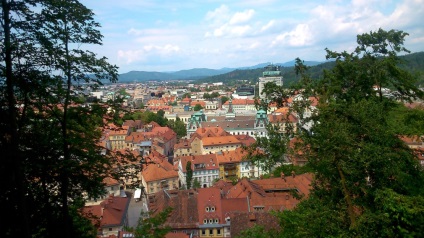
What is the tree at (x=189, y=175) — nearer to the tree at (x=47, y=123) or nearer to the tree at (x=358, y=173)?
the tree at (x=358, y=173)

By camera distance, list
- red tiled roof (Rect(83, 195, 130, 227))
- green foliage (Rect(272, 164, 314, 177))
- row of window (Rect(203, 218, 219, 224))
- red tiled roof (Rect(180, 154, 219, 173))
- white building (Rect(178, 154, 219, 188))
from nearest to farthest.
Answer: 1. green foliage (Rect(272, 164, 314, 177))
2. red tiled roof (Rect(83, 195, 130, 227))
3. row of window (Rect(203, 218, 219, 224))
4. white building (Rect(178, 154, 219, 188))
5. red tiled roof (Rect(180, 154, 219, 173))

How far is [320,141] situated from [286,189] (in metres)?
22.0

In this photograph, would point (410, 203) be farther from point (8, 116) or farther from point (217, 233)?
point (217, 233)

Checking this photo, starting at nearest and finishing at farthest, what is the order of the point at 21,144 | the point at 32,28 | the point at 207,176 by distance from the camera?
the point at 32,28 → the point at 21,144 → the point at 207,176

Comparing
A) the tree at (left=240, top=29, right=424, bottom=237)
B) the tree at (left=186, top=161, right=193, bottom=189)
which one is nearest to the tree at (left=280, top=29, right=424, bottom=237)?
the tree at (left=240, top=29, right=424, bottom=237)

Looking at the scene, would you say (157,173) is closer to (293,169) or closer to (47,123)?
(293,169)

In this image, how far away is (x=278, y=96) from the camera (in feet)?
31.8

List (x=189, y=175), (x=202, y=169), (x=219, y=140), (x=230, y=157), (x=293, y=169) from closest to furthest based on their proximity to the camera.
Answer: (x=293, y=169), (x=189, y=175), (x=202, y=169), (x=230, y=157), (x=219, y=140)

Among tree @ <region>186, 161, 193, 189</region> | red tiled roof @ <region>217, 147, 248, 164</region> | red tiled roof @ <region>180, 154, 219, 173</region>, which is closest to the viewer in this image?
tree @ <region>186, 161, 193, 189</region>

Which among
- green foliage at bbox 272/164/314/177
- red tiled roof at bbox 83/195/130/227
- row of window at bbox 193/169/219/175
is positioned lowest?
row of window at bbox 193/169/219/175

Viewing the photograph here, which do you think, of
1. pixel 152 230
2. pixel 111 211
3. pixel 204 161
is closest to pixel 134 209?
pixel 111 211

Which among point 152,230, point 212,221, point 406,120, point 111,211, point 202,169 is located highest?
point 406,120

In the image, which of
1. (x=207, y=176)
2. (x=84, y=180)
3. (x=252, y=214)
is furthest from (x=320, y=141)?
(x=207, y=176)

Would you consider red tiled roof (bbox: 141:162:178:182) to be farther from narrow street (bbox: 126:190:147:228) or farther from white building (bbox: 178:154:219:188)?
narrow street (bbox: 126:190:147:228)
